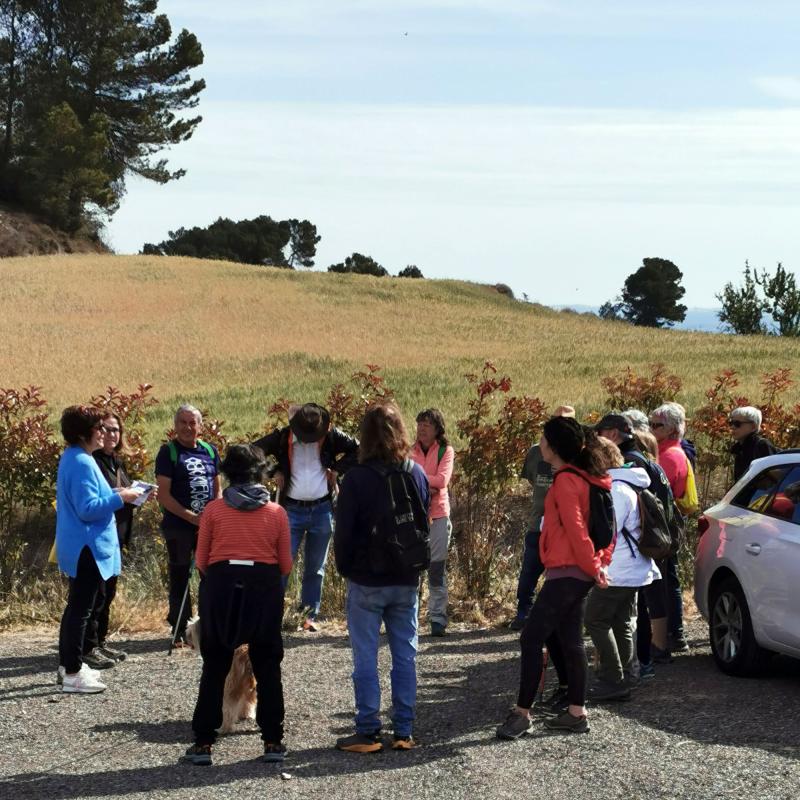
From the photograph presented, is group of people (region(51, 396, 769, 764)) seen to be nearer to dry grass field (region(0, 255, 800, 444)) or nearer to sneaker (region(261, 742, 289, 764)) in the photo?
sneaker (region(261, 742, 289, 764))

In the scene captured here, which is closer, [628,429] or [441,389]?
[628,429]

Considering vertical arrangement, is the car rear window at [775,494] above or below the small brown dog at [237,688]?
above

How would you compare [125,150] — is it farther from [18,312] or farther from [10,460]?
[10,460]

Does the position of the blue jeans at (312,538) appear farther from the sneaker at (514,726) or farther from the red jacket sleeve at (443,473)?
the sneaker at (514,726)

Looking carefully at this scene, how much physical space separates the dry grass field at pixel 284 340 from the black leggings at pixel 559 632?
12.9m

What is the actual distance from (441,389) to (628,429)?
2039 cm

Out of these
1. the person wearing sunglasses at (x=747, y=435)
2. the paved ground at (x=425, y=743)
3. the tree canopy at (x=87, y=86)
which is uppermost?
the tree canopy at (x=87, y=86)

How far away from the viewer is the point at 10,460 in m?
12.8

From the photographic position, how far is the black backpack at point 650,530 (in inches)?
304

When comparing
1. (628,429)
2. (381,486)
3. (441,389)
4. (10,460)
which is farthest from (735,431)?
(441,389)

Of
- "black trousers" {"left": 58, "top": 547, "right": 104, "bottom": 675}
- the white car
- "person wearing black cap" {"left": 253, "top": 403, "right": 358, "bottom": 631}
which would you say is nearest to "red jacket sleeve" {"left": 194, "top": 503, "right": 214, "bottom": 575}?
"black trousers" {"left": 58, "top": 547, "right": 104, "bottom": 675}

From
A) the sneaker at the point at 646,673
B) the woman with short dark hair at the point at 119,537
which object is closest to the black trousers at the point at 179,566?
the woman with short dark hair at the point at 119,537

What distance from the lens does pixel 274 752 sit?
649 cm

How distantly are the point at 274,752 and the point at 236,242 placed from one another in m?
102
